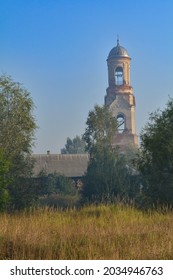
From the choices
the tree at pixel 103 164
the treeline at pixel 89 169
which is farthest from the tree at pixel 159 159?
the tree at pixel 103 164

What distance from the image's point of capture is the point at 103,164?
45.2 m

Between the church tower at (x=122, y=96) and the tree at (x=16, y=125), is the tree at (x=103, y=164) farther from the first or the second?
the church tower at (x=122, y=96)

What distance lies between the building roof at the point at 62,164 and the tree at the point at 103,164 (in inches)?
343

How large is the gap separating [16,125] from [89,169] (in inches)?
595

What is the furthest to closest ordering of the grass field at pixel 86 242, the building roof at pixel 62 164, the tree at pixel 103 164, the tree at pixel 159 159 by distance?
the building roof at pixel 62 164 → the tree at pixel 103 164 → the tree at pixel 159 159 → the grass field at pixel 86 242

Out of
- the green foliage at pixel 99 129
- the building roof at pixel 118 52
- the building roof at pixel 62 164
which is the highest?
the building roof at pixel 118 52

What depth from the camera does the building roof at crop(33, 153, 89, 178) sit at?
59997 mm

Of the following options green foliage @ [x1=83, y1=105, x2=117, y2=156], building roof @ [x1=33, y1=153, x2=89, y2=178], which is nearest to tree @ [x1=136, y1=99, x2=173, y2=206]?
green foliage @ [x1=83, y1=105, x2=117, y2=156]

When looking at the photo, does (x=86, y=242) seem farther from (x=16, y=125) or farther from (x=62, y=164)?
(x=62, y=164)

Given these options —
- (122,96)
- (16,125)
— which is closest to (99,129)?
(16,125)

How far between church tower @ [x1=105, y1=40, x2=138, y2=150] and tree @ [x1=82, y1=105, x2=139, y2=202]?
29.2 m

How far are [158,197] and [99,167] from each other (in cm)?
2070

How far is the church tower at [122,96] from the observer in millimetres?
86438
